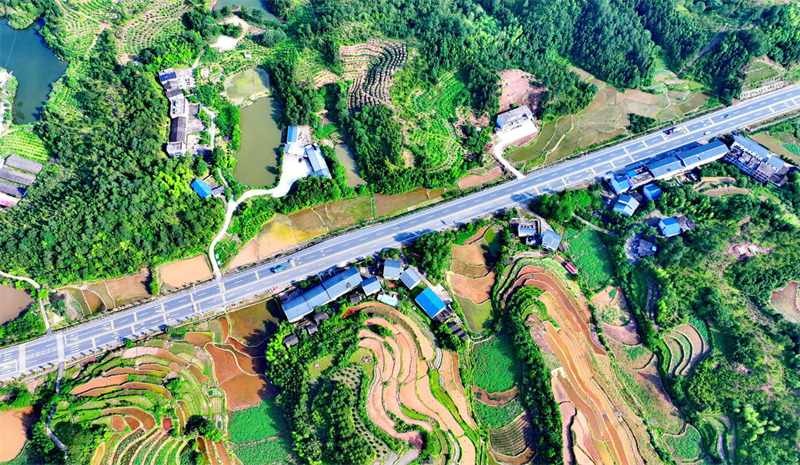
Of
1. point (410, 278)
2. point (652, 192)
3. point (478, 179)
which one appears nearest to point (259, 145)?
point (410, 278)

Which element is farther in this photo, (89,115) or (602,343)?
(89,115)

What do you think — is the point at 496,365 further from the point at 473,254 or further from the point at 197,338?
the point at 197,338

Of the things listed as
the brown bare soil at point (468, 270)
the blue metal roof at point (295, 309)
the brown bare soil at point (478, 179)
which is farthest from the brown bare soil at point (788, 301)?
the blue metal roof at point (295, 309)

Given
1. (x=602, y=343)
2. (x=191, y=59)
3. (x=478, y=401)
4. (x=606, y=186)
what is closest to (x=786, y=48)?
(x=606, y=186)

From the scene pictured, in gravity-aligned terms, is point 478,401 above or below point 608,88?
below

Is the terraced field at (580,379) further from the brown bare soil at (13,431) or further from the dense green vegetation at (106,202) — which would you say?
the brown bare soil at (13,431)

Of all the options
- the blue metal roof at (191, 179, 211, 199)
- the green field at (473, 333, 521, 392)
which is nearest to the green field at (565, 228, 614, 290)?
the green field at (473, 333, 521, 392)

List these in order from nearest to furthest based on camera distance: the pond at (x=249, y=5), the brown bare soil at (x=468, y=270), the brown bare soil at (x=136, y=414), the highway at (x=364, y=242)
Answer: the brown bare soil at (x=136, y=414) → the highway at (x=364, y=242) → the brown bare soil at (x=468, y=270) → the pond at (x=249, y=5)

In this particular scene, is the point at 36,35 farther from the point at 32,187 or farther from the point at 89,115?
the point at 32,187
